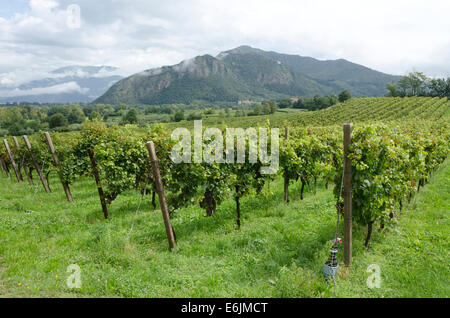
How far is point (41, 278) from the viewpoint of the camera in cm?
465

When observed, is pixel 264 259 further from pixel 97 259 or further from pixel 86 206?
pixel 86 206

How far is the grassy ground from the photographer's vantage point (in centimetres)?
431

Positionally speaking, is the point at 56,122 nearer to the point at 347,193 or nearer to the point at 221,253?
the point at 221,253

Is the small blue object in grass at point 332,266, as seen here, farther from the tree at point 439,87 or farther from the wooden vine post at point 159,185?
the tree at point 439,87

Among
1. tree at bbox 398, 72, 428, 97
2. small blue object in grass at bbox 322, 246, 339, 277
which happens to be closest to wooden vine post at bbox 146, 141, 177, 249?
small blue object in grass at bbox 322, 246, 339, 277

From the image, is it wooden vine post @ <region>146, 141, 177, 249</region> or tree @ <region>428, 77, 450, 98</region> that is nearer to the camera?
wooden vine post @ <region>146, 141, 177, 249</region>

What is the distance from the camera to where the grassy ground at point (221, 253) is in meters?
4.31

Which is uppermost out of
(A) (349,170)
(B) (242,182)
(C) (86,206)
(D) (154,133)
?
(D) (154,133)

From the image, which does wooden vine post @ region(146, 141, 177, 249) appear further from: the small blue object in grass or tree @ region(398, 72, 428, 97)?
tree @ region(398, 72, 428, 97)

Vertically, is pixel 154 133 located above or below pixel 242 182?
above

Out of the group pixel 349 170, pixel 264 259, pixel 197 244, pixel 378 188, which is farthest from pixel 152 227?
pixel 378 188

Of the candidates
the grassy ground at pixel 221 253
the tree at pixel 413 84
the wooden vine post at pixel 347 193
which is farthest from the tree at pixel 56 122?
the tree at pixel 413 84

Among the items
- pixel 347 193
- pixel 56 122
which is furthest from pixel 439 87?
pixel 56 122
